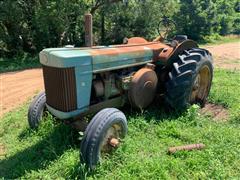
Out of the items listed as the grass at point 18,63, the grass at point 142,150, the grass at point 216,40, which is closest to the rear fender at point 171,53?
the grass at point 142,150

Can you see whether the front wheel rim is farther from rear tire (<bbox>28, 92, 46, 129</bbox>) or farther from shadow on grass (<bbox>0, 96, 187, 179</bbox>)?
rear tire (<bbox>28, 92, 46, 129</bbox>)

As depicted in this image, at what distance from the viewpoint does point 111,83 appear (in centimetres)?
468

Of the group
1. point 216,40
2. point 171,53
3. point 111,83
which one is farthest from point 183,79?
point 216,40

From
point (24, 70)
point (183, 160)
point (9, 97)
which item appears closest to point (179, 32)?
point (24, 70)

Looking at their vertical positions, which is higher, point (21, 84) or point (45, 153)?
point (45, 153)

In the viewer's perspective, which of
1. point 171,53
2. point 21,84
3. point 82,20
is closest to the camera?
point 171,53

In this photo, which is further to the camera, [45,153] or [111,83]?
[111,83]

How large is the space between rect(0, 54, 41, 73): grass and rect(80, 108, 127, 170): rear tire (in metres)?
8.37

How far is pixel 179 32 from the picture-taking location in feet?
63.6

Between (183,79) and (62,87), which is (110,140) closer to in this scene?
(62,87)

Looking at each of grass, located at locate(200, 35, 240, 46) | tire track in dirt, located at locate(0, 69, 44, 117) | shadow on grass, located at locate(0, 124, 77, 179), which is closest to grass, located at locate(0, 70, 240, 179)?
shadow on grass, located at locate(0, 124, 77, 179)

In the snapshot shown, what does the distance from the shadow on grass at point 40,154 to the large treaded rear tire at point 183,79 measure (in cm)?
163

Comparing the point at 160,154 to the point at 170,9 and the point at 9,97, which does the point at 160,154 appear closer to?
the point at 9,97

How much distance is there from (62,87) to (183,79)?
196 cm
